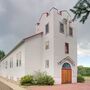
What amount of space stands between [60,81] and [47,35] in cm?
649

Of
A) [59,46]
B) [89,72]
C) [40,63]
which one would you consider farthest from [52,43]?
[89,72]

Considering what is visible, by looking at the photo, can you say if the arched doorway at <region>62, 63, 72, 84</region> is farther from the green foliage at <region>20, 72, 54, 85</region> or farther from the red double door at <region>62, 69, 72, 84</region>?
the green foliage at <region>20, 72, 54, 85</region>

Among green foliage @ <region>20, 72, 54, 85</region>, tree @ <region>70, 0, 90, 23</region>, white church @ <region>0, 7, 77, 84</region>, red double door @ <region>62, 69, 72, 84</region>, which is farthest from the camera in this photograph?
red double door @ <region>62, 69, 72, 84</region>

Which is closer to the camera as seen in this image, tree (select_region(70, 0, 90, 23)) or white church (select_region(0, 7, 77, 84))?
tree (select_region(70, 0, 90, 23))

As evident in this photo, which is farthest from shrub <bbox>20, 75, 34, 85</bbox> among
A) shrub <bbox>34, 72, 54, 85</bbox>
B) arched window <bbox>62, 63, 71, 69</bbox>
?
arched window <bbox>62, 63, 71, 69</bbox>

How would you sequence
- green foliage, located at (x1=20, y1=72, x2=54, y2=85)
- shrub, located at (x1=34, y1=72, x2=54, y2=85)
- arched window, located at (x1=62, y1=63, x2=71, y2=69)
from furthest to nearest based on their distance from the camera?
arched window, located at (x1=62, y1=63, x2=71, y2=69) → shrub, located at (x1=34, y1=72, x2=54, y2=85) → green foliage, located at (x1=20, y1=72, x2=54, y2=85)

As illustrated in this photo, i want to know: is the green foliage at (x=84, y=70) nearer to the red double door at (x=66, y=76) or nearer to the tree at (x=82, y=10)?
the red double door at (x=66, y=76)

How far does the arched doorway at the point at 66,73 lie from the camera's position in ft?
129

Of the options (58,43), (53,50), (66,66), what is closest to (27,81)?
(53,50)

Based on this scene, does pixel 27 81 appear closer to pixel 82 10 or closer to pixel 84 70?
pixel 82 10

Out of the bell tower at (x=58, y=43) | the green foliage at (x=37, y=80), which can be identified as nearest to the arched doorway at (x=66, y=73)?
the bell tower at (x=58, y=43)

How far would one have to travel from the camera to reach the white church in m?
38.1

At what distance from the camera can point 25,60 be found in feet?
127

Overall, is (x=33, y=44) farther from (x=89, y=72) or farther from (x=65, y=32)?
(x=89, y=72)
